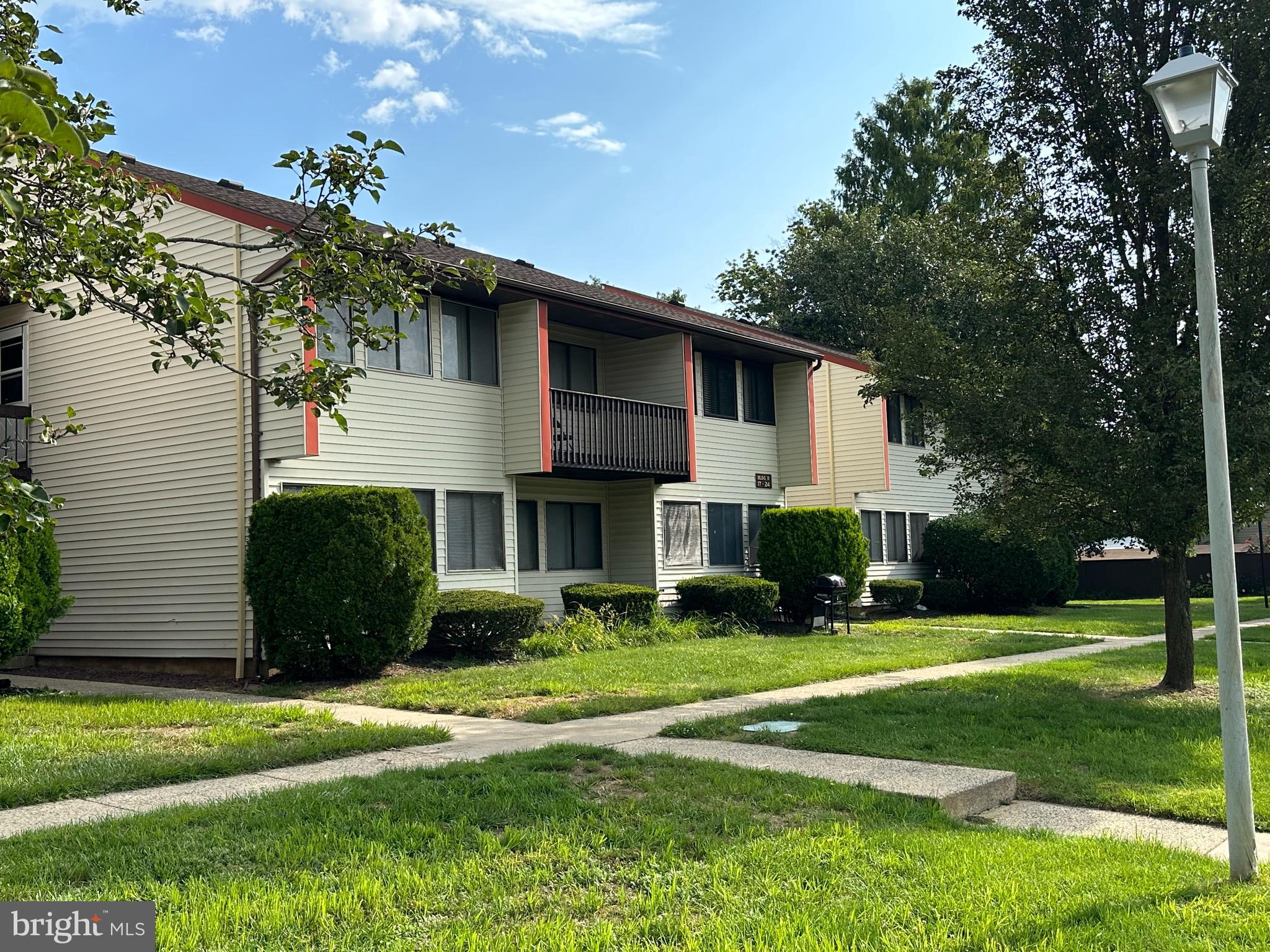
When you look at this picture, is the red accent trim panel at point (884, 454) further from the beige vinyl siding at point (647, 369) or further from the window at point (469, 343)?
the window at point (469, 343)

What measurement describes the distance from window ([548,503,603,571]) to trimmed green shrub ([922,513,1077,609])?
31.2ft

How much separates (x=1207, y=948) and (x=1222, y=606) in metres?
1.63

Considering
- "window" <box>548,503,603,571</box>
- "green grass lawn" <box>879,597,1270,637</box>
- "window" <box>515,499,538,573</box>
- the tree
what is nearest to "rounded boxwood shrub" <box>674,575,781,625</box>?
"window" <box>548,503,603,571</box>

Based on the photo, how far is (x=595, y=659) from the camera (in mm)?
14875

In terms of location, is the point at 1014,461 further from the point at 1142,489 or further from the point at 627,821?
the point at 627,821

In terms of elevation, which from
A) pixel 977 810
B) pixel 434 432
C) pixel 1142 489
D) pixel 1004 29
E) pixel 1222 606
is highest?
pixel 1004 29

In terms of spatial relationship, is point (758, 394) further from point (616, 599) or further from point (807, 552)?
point (616, 599)

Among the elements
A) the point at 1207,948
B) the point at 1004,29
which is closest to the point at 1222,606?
the point at 1207,948

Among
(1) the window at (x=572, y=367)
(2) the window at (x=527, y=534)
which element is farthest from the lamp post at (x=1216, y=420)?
(1) the window at (x=572, y=367)

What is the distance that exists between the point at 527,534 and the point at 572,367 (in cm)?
352

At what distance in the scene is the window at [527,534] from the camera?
18.6 meters

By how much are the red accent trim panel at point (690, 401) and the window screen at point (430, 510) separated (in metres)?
5.53

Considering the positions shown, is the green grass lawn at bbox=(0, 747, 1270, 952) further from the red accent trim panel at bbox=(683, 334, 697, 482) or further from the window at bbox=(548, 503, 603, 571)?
the red accent trim panel at bbox=(683, 334, 697, 482)

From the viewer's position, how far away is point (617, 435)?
739 inches
